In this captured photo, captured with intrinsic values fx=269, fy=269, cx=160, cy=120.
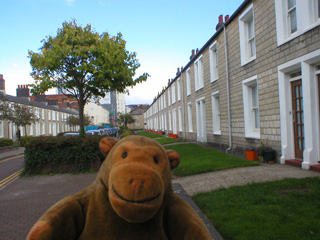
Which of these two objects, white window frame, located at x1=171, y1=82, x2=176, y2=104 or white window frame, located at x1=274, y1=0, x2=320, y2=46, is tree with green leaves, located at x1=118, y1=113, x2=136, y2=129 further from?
white window frame, located at x1=274, y1=0, x2=320, y2=46

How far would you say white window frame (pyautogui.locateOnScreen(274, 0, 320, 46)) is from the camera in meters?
7.24

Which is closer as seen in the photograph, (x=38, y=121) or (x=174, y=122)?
(x=174, y=122)

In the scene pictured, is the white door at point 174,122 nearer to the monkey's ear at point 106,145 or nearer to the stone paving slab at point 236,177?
the stone paving slab at point 236,177

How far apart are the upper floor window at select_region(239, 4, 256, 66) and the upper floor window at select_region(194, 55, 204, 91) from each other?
6.86 m

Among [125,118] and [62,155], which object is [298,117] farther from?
[125,118]

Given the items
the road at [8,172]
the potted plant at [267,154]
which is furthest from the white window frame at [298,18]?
the road at [8,172]

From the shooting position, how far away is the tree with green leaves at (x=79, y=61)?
42.3ft

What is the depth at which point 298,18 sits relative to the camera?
7617 millimetres

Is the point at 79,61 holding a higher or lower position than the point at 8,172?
higher

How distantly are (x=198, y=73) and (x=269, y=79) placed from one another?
9905mm

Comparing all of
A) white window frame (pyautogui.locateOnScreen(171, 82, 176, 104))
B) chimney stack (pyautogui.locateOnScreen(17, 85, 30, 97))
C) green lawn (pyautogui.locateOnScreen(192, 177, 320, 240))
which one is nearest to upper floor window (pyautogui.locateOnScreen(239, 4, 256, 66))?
green lawn (pyautogui.locateOnScreen(192, 177, 320, 240))

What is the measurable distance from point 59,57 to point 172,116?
A: 64.0 feet

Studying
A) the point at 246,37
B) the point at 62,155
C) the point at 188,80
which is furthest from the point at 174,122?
the point at 62,155

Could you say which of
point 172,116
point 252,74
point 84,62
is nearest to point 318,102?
point 252,74
